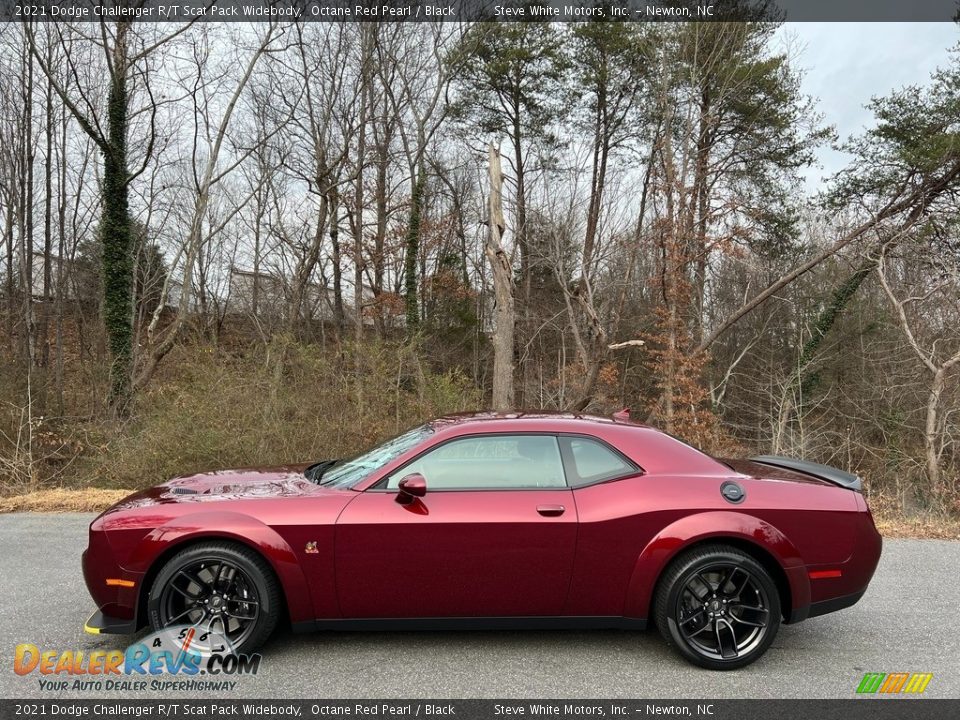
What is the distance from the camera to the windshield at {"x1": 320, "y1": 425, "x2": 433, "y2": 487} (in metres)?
3.67

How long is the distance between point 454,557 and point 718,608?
56.8 inches

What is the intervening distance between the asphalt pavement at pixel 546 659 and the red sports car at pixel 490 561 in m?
0.18

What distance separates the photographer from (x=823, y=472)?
3.95 metres

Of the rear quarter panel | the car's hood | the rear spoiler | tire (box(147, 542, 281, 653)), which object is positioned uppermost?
the rear spoiler

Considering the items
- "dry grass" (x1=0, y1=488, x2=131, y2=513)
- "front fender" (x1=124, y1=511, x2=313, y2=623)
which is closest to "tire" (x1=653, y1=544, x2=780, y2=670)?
"front fender" (x1=124, y1=511, x2=313, y2=623)

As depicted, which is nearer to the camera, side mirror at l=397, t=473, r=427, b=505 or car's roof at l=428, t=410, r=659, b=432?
side mirror at l=397, t=473, r=427, b=505

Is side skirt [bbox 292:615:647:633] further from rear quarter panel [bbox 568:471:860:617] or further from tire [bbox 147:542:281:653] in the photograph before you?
tire [bbox 147:542:281:653]

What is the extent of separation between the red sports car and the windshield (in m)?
0.19

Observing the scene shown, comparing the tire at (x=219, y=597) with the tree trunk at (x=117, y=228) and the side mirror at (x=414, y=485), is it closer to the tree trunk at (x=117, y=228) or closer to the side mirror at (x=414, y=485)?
the side mirror at (x=414, y=485)

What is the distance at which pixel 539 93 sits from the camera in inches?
1008

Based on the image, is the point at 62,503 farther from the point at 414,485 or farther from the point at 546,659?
the point at 546,659

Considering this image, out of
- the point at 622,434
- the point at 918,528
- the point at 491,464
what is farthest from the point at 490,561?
the point at 918,528

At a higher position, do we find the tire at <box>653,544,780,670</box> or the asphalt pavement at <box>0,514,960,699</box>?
the tire at <box>653,544,780,670</box>

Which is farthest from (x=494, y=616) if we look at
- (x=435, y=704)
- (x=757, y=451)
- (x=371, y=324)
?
(x=371, y=324)
